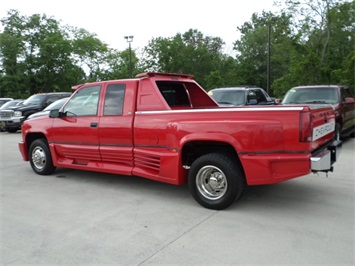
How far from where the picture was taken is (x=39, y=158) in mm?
6766

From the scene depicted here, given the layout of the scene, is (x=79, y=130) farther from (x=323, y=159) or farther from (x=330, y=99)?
(x=330, y=99)

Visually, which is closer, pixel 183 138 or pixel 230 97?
pixel 183 138

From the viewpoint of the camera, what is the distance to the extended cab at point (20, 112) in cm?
1540

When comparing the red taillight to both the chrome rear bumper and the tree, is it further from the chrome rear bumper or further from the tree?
the tree

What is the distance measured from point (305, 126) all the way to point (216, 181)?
4.48 feet

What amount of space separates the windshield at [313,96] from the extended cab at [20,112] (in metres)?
11.5

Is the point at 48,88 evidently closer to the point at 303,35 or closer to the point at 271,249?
the point at 303,35

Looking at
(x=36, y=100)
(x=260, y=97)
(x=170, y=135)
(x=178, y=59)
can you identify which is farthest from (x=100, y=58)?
(x=170, y=135)

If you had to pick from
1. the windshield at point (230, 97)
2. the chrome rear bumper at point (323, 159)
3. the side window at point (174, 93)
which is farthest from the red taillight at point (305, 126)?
the windshield at point (230, 97)

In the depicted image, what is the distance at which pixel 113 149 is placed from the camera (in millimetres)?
5492

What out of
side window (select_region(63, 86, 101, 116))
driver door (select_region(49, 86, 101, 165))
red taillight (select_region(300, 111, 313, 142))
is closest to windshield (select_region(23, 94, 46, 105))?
driver door (select_region(49, 86, 101, 165))

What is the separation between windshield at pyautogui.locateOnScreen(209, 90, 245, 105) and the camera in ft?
35.0

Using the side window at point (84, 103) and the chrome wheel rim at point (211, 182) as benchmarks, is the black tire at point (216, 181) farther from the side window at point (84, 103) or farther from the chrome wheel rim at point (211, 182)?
the side window at point (84, 103)

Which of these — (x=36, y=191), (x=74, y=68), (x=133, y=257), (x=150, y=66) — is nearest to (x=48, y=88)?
(x=74, y=68)
